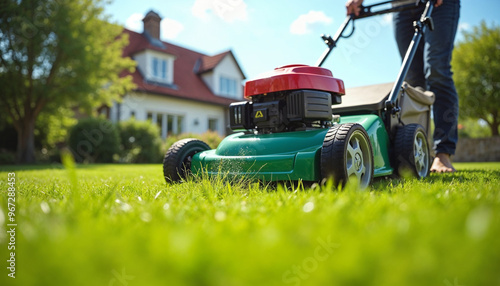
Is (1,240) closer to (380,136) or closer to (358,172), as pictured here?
(358,172)

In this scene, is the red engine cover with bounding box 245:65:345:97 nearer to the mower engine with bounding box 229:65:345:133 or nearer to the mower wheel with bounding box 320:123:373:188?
the mower engine with bounding box 229:65:345:133

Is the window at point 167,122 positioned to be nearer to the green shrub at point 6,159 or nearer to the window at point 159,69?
the window at point 159,69

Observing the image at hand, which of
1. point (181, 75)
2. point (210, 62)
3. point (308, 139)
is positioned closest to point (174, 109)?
point (181, 75)

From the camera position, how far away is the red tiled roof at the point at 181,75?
1521 cm

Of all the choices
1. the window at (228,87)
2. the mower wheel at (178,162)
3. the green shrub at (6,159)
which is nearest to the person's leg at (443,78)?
the mower wheel at (178,162)

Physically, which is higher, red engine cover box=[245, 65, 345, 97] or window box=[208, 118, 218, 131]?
window box=[208, 118, 218, 131]

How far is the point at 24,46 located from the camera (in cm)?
1064

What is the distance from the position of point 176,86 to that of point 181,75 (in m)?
1.23

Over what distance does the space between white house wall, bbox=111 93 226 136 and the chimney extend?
344 centimetres

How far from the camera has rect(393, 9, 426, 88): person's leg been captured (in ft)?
14.0

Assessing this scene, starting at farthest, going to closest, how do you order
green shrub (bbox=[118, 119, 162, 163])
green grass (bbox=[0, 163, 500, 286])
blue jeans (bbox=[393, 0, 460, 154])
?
green shrub (bbox=[118, 119, 162, 163]) → blue jeans (bbox=[393, 0, 460, 154]) → green grass (bbox=[0, 163, 500, 286])

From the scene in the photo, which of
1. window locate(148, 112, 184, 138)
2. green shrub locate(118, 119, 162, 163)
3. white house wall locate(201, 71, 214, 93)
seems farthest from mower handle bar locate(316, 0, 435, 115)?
white house wall locate(201, 71, 214, 93)

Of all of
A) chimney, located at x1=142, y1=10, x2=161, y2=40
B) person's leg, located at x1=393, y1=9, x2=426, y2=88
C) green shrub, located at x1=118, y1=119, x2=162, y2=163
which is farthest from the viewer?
chimney, located at x1=142, y1=10, x2=161, y2=40

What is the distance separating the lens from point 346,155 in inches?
86.7
